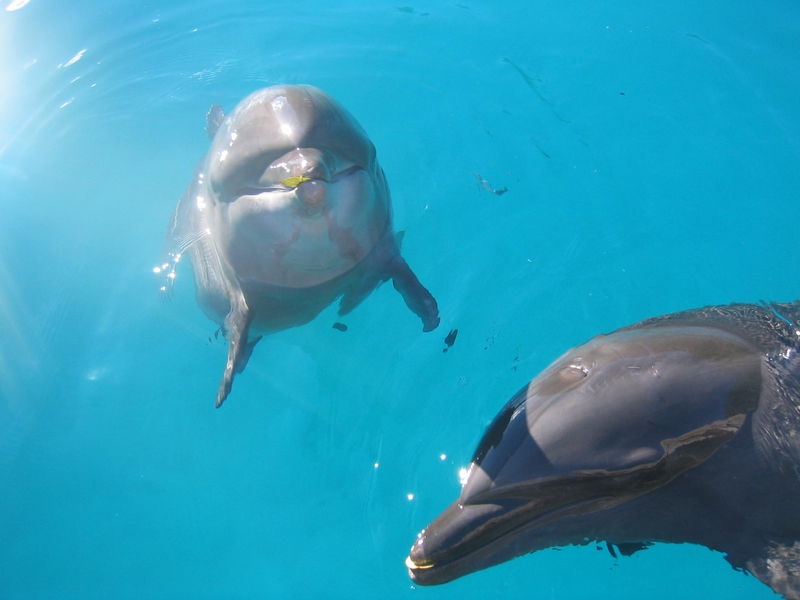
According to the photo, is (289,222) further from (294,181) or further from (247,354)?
(247,354)

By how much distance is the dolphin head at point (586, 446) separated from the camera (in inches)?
109

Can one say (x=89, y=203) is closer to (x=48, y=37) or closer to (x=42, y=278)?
(x=42, y=278)

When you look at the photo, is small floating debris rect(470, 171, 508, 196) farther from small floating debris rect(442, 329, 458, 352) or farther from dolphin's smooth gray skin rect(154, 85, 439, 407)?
small floating debris rect(442, 329, 458, 352)

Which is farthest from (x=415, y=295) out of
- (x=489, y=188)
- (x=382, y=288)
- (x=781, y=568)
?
(x=781, y=568)

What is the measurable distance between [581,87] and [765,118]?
214cm

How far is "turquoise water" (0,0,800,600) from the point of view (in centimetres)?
461

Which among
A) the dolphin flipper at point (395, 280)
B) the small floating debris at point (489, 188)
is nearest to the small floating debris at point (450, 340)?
the dolphin flipper at point (395, 280)

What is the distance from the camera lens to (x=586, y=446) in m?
2.75

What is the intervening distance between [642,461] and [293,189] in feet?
8.38

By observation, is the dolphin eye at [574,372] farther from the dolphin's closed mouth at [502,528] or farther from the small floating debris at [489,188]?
the small floating debris at [489,188]

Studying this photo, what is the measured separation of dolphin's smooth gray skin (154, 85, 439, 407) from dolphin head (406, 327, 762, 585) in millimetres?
1868

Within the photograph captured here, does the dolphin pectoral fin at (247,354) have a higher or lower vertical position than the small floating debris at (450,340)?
higher

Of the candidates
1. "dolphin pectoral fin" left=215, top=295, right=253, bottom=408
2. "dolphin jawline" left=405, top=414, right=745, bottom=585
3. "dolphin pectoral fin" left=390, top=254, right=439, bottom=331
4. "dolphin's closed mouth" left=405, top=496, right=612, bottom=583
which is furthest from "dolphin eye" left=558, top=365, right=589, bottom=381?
"dolphin pectoral fin" left=215, top=295, right=253, bottom=408

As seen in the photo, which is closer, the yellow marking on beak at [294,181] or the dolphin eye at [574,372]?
the dolphin eye at [574,372]
